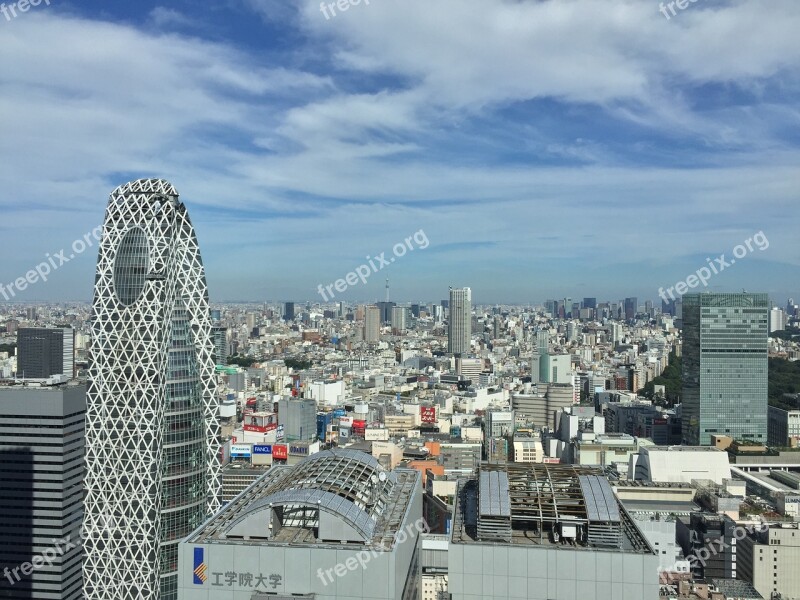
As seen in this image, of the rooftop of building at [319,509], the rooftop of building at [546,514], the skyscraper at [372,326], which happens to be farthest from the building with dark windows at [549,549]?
the skyscraper at [372,326]

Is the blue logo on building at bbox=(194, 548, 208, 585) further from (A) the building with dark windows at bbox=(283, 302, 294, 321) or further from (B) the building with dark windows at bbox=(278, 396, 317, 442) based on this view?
(A) the building with dark windows at bbox=(283, 302, 294, 321)

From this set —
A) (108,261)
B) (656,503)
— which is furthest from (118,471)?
(656,503)

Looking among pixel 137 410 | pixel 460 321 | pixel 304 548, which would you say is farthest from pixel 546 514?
pixel 460 321

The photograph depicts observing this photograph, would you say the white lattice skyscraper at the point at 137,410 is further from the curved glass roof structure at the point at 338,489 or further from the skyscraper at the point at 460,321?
the skyscraper at the point at 460,321

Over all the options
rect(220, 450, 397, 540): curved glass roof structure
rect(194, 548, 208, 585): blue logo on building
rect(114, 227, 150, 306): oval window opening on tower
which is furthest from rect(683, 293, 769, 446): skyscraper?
rect(194, 548, 208, 585): blue logo on building

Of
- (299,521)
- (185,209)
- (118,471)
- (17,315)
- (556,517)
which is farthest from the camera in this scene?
(17,315)

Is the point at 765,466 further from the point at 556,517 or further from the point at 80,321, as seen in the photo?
the point at 80,321

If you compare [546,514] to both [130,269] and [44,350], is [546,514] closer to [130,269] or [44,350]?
[130,269]
